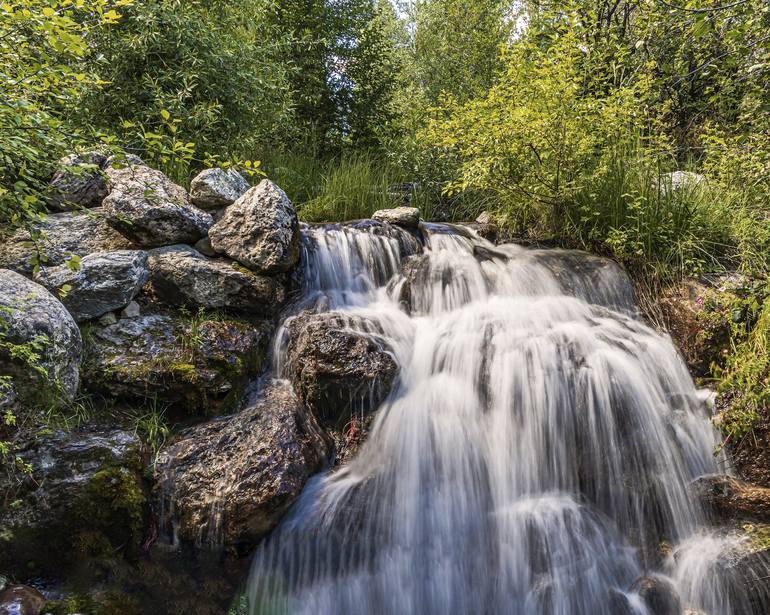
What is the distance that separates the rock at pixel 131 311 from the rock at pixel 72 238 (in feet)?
2.26

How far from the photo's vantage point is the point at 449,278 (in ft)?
16.9

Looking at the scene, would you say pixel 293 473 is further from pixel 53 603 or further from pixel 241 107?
pixel 241 107

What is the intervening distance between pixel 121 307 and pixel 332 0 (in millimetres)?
8128

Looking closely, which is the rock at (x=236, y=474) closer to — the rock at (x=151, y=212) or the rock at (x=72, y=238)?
the rock at (x=151, y=212)

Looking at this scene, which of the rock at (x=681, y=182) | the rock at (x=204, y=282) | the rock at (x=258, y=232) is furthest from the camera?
the rock at (x=681, y=182)

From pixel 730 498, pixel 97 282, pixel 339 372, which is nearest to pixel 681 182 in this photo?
pixel 730 498

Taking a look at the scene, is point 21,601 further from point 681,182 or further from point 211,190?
point 681,182

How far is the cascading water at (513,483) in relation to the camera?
9.92 feet

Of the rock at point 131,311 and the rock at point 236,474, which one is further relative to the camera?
the rock at point 131,311

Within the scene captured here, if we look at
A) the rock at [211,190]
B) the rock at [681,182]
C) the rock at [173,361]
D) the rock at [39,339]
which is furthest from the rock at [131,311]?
the rock at [681,182]

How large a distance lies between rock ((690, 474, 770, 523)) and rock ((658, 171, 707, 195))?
3081 mm

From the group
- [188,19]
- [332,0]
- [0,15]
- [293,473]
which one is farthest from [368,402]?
[332,0]

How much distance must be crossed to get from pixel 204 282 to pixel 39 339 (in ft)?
4.89

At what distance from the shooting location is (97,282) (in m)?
3.61
